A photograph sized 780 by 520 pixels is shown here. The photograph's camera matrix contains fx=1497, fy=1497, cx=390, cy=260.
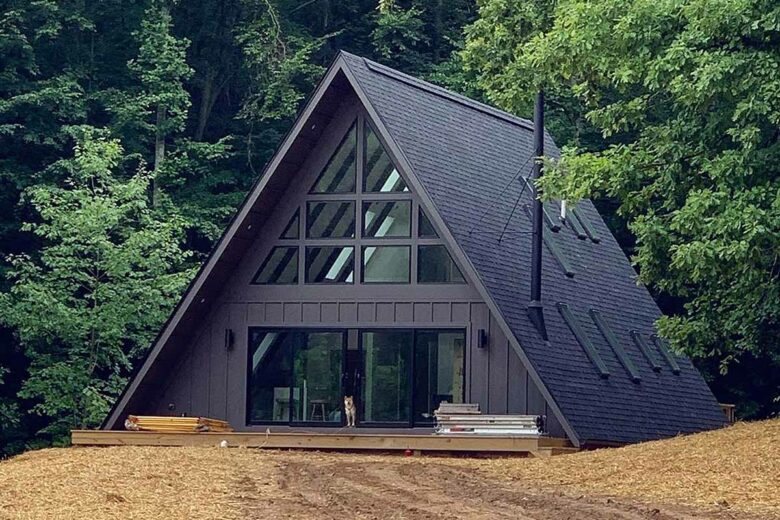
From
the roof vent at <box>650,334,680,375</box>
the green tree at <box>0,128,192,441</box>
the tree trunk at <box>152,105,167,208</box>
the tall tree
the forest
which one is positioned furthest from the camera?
the tree trunk at <box>152,105,167,208</box>

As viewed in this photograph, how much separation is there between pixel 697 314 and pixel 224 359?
22.1 ft

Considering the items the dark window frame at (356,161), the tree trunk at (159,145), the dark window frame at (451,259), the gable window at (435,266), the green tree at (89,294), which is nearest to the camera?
the dark window frame at (451,259)

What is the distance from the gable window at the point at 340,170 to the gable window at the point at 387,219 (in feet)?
1.45

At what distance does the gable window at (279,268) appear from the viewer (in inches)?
848

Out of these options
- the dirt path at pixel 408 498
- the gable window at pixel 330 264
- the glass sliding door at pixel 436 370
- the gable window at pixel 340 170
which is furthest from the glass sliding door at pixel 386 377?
the dirt path at pixel 408 498

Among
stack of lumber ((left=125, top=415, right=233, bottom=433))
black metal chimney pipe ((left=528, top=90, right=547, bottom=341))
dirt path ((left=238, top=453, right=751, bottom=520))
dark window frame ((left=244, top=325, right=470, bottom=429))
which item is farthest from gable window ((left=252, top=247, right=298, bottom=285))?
dirt path ((left=238, top=453, right=751, bottom=520))

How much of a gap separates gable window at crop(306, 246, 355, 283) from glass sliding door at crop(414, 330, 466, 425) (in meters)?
1.38

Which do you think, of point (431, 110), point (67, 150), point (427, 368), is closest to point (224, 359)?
point (427, 368)

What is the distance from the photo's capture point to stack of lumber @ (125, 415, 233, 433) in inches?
790

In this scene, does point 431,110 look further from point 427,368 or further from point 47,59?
point 47,59

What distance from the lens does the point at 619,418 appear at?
21094 mm

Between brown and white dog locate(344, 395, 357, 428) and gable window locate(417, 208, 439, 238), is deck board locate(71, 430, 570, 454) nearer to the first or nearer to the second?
brown and white dog locate(344, 395, 357, 428)

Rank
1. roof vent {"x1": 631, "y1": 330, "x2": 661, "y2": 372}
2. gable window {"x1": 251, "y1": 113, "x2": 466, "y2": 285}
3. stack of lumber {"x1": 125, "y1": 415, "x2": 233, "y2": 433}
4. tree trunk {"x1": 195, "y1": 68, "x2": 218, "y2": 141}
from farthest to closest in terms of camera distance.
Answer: tree trunk {"x1": 195, "y1": 68, "x2": 218, "y2": 141}
roof vent {"x1": 631, "y1": 330, "x2": 661, "y2": 372}
gable window {"x1": 251, "y1": 113, "x2": 466, "y2": 285}
stack of lumber {"x1": 125, "y1": 415, "x2": 233, "y2": 433}

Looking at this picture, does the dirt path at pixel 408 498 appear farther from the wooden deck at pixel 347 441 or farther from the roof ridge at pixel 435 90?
the roof ridge at pixel 435 90
